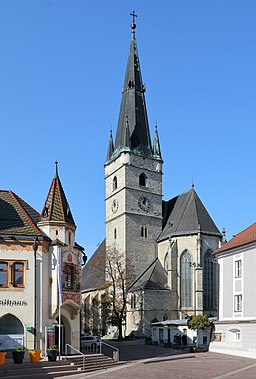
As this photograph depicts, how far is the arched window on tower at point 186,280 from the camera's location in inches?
2650

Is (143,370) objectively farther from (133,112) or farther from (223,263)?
(133,112)

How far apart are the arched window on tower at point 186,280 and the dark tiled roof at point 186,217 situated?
11.0 ft

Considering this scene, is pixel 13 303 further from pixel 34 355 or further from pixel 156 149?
pixel 156 149

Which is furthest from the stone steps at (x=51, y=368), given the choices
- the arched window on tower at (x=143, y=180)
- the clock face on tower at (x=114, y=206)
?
the arched window on tower at (x=143, y=180)

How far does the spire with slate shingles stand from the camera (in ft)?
109

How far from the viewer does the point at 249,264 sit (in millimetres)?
37875

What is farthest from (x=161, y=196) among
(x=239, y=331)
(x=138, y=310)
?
(x=239, y=331)

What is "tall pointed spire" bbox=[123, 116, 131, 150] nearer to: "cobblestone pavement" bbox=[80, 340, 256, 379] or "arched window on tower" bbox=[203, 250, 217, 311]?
"arched window on tower" bbox=[203, 250, 217, 311]

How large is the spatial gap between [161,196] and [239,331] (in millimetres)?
39545

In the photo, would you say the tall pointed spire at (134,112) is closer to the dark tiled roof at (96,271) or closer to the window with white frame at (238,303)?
the dark tiled roof at (96,271)

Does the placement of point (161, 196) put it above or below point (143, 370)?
above

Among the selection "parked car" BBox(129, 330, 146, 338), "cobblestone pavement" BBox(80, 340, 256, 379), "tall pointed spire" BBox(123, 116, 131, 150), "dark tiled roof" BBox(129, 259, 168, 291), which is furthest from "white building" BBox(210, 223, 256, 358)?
"tall pointed spire" BBox(123, 116, 131, 150)

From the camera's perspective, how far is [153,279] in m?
68.1

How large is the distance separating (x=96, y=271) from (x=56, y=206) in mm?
48324
